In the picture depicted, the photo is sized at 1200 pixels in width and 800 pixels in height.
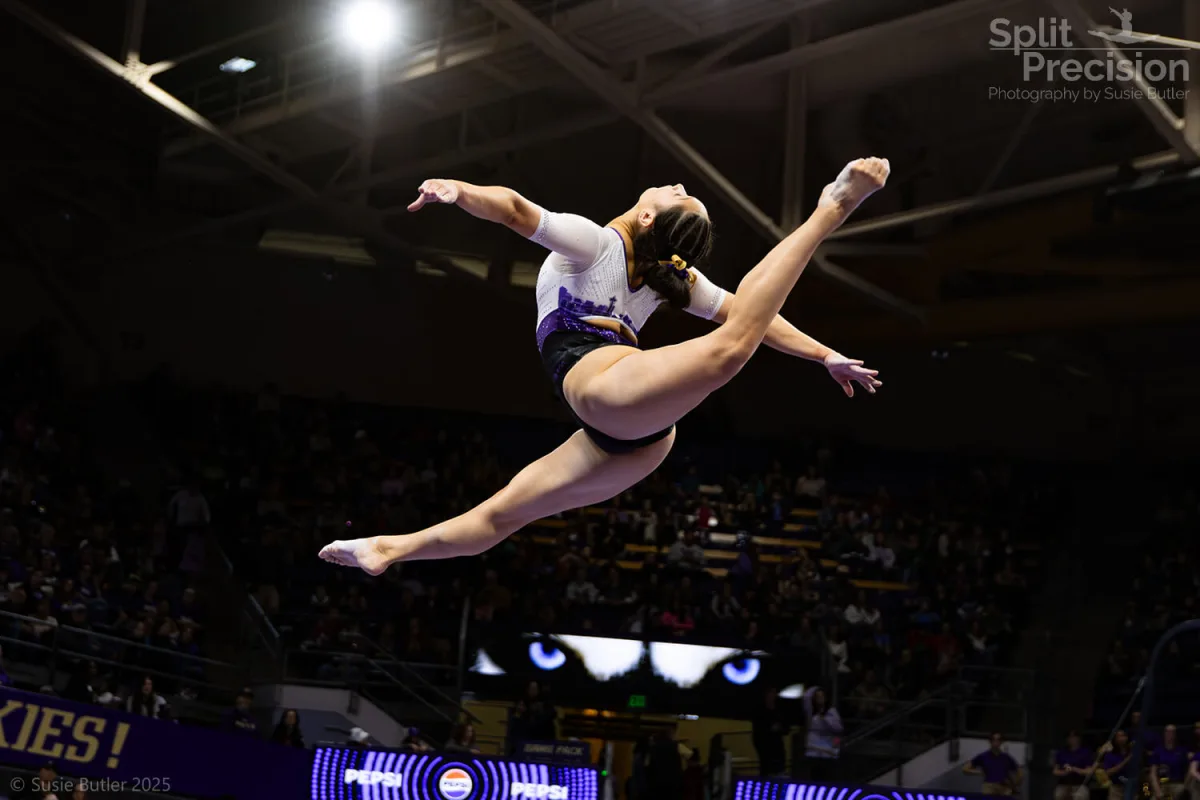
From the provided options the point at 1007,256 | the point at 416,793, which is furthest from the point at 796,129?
the point at 416,793

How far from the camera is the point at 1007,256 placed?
17688mm

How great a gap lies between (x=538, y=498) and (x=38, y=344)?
53.2 ft

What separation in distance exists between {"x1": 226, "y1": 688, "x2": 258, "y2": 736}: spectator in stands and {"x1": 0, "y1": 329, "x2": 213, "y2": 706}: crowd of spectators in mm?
574

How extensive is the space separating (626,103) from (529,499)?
10.3 m

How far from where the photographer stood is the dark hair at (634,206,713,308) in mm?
5094

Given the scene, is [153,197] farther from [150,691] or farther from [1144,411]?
[1144,411]

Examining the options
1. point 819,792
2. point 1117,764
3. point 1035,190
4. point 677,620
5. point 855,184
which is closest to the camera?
point 855,184

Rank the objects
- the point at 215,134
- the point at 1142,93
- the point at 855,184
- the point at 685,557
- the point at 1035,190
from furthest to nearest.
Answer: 1. the point at 685,557
2. the point at 215,134
3. the point at 1035,190
4. the point at 1142,93
5. the point at 855,184

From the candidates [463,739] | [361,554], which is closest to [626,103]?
[463,739]

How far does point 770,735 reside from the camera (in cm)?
1448

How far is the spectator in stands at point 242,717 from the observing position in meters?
12.9

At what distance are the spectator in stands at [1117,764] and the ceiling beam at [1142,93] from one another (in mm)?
5518

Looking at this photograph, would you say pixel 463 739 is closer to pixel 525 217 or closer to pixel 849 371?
pixel 849 371

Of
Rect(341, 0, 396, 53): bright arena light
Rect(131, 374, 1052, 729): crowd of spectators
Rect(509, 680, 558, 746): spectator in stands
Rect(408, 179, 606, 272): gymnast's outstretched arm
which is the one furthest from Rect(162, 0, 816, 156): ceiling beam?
Rect(408, 179, 606, 272): gymnast's outstretched arm
